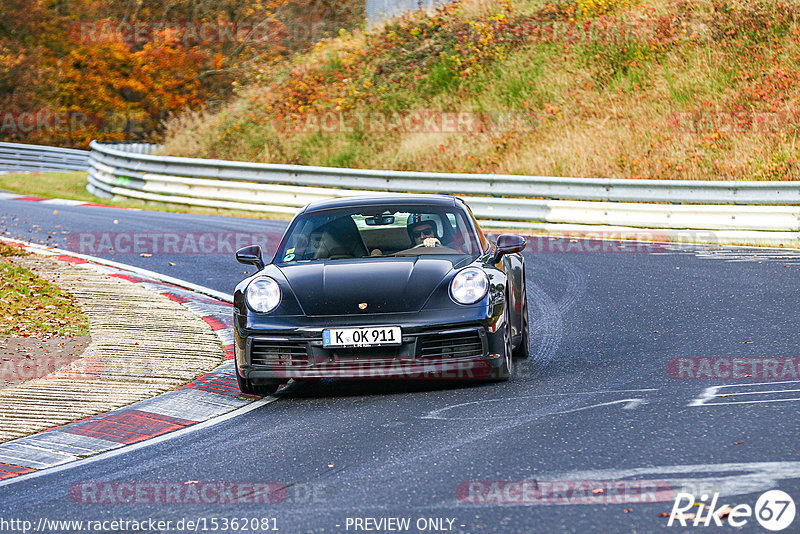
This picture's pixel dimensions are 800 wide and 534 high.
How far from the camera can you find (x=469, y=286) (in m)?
7.40

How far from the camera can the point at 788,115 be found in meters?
22.1

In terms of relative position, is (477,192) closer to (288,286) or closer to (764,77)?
(764,77)

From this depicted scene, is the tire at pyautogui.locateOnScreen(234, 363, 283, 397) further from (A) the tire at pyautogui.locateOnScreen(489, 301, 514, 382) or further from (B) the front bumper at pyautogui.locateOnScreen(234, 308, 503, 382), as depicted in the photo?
(A) the tire at pyautogui.locateOnScreen(489, 301, 514, 382)

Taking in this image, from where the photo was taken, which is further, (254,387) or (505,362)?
(254,387)

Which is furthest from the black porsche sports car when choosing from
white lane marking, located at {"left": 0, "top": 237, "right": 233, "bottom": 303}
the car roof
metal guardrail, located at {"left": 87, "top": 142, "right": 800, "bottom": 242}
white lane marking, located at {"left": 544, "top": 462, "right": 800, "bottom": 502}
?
metal guardrail, located at {"left": 87, "top": 142, "right": 800, "bottom": 242}

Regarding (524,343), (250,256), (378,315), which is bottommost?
(524,343)

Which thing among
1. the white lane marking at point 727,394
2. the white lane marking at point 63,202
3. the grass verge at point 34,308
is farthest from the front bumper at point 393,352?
the white lane marking at point 63,202

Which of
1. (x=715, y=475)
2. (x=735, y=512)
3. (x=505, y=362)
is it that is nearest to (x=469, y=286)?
(x=505, y=362)

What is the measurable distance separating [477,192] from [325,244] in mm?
11917

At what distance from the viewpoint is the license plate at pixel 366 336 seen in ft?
23.2

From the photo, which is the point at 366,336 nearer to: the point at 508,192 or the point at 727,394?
the point at 727,394

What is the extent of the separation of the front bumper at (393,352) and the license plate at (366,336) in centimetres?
4

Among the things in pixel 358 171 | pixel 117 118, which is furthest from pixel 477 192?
pixel 117 118

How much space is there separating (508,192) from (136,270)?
7.69 metres
